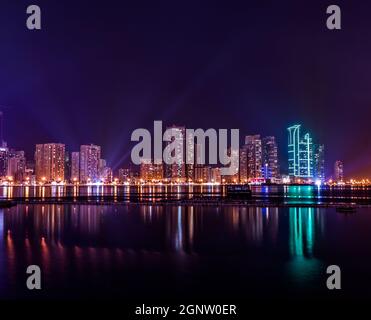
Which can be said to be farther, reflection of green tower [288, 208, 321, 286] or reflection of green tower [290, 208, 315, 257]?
reflection of green tower [290, 208, 315, 257]

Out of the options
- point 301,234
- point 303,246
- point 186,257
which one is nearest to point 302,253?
point 303,246

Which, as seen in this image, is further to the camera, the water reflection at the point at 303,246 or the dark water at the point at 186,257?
the water reflection at the point at 303,246

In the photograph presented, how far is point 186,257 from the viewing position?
1992cm

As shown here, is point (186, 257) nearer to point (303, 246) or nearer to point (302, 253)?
point (302, 253)

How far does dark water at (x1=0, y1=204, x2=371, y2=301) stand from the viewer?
48.2ft

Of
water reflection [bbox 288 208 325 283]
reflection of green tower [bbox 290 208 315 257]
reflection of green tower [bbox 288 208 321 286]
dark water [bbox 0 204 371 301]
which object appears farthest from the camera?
reflection of green tower [bbox 290 208 315 257]

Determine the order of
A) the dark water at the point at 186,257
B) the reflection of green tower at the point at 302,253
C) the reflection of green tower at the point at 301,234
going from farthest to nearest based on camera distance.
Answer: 1. the reflection of green tower at the point at 301,234
2. the reflection of green tower at the point at 302,253
3. the dark water at the point at 186,257

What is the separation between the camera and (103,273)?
16.5 m

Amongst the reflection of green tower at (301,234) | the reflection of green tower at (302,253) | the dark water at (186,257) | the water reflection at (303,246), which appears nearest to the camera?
the dark water at (186,257)

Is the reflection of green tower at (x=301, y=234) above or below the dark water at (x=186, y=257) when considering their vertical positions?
below

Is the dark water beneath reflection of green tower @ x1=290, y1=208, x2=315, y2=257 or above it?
above

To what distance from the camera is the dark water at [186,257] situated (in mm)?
14695
